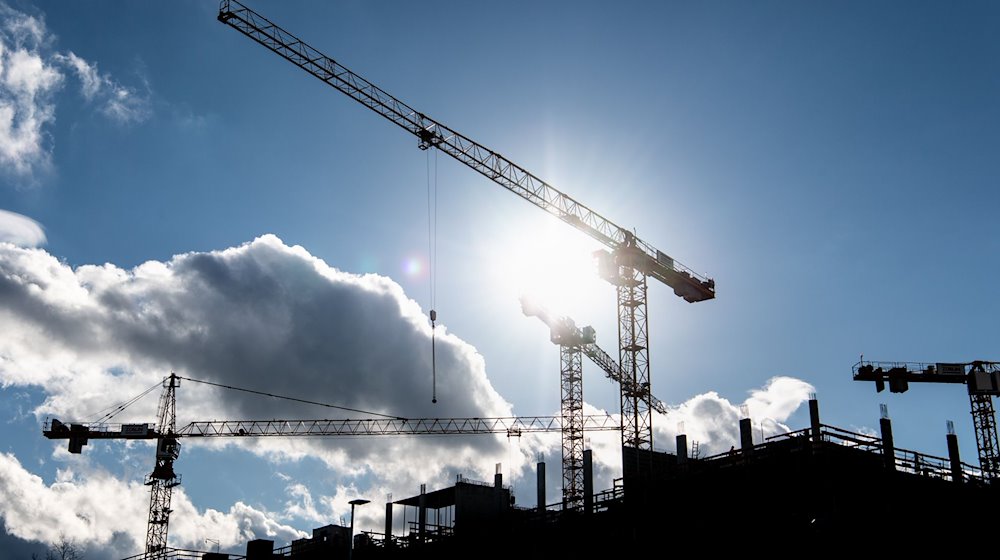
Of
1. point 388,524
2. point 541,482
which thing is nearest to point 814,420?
point 541,482

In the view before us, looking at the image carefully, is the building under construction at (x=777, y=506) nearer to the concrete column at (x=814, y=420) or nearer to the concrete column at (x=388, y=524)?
the concrete column at (x=814, y=420)

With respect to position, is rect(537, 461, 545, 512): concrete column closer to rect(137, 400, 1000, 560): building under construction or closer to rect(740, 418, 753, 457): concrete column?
rect(137, 400, 1000, 560): building under construction

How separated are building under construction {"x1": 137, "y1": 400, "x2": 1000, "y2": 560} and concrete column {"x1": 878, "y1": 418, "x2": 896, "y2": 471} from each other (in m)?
0.06

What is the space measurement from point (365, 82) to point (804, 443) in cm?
6055

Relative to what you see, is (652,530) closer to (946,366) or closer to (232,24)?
(232,24)

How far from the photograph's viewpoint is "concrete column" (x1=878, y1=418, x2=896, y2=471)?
53.6m

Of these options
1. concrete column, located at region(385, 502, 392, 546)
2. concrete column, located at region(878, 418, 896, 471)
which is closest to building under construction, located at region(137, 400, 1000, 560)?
concrete column, located at region(878, 418, 896, 471)

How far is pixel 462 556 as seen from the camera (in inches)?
2699

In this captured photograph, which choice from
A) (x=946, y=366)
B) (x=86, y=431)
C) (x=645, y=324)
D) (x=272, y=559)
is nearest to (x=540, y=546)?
(x=272, y=559)

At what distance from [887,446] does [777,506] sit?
25.6 feet

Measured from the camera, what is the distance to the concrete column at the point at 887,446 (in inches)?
2109

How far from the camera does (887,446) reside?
53.7 m

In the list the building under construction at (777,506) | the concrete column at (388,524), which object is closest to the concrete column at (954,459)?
the building under construction at (777,506)

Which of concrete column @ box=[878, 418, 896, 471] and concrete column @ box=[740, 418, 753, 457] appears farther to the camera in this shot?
concrete column @ box=[740, 418, 753, 457]
